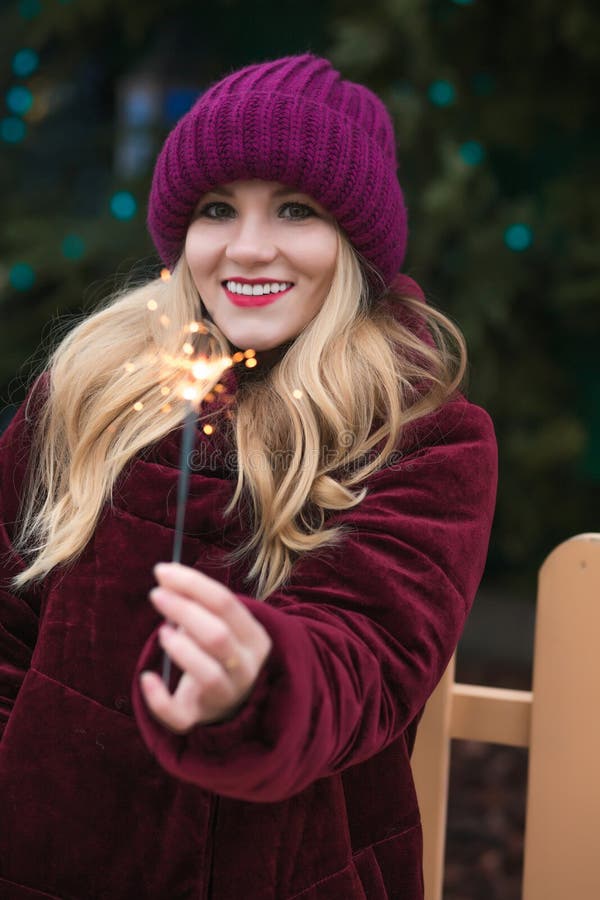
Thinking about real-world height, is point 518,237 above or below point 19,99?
below

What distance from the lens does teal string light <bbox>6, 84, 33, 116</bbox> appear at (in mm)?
4887

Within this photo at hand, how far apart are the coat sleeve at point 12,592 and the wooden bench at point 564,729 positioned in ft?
2.17

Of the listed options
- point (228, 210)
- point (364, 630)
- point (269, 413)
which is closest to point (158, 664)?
point (364, 630)

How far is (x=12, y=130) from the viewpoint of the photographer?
4957mm

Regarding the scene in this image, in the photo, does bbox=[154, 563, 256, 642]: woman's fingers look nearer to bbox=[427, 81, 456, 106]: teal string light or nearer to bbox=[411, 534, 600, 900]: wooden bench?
bbox=[411, 534, 600, 900]: wooden bench

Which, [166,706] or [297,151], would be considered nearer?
[166,706]

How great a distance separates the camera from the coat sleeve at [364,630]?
1086 millimetres

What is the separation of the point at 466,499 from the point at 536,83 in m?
3.33

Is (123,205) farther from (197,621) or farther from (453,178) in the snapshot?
(197,621)

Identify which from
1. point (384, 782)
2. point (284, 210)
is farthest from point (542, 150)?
point (384, 782)

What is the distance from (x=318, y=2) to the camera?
501 cm

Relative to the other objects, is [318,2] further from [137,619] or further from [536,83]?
[137,619]

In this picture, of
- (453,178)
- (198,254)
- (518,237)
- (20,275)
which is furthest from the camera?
(20,275)

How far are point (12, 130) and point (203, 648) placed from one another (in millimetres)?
4438
